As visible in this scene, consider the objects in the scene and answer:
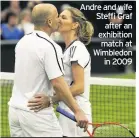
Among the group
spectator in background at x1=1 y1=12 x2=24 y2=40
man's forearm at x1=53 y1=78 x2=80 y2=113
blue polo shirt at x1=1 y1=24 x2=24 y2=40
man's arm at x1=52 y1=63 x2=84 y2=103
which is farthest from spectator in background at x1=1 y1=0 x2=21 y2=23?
man's forearm at x1=53 y1=78 x2=80 y2=113

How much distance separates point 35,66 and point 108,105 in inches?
253

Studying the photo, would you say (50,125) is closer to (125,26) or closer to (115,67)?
(125,26)

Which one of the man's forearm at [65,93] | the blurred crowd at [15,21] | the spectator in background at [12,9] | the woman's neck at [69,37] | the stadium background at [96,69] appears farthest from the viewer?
the spectator in background at [12,9]

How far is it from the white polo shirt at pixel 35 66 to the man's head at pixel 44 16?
8 cm

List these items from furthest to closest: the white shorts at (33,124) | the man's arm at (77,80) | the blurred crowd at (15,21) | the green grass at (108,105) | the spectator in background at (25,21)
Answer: the blurred crowd at (15,21) → the spectator in background at (25,21) → the green grass at (108,105) → the man's arm at (77,80) → the white shorts at (33,124)

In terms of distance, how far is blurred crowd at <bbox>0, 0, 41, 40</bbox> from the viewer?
48.6ft

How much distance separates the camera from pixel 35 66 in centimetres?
559

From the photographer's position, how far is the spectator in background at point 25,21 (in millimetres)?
14618

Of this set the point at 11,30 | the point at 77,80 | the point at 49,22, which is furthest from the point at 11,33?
the point at 49,22

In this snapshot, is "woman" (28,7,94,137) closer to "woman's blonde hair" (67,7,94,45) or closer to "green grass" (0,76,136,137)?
"woman's blonde hair" (67,7,94,45)

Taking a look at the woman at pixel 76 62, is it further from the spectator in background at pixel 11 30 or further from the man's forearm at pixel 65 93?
the spectator in background at pixel 11 30

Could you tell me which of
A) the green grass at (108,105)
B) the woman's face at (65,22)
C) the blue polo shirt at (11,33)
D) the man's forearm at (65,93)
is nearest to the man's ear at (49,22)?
the man's forearm at (65,93)

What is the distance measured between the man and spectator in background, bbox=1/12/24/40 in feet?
30.0

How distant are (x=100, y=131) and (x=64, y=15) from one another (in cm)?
196
